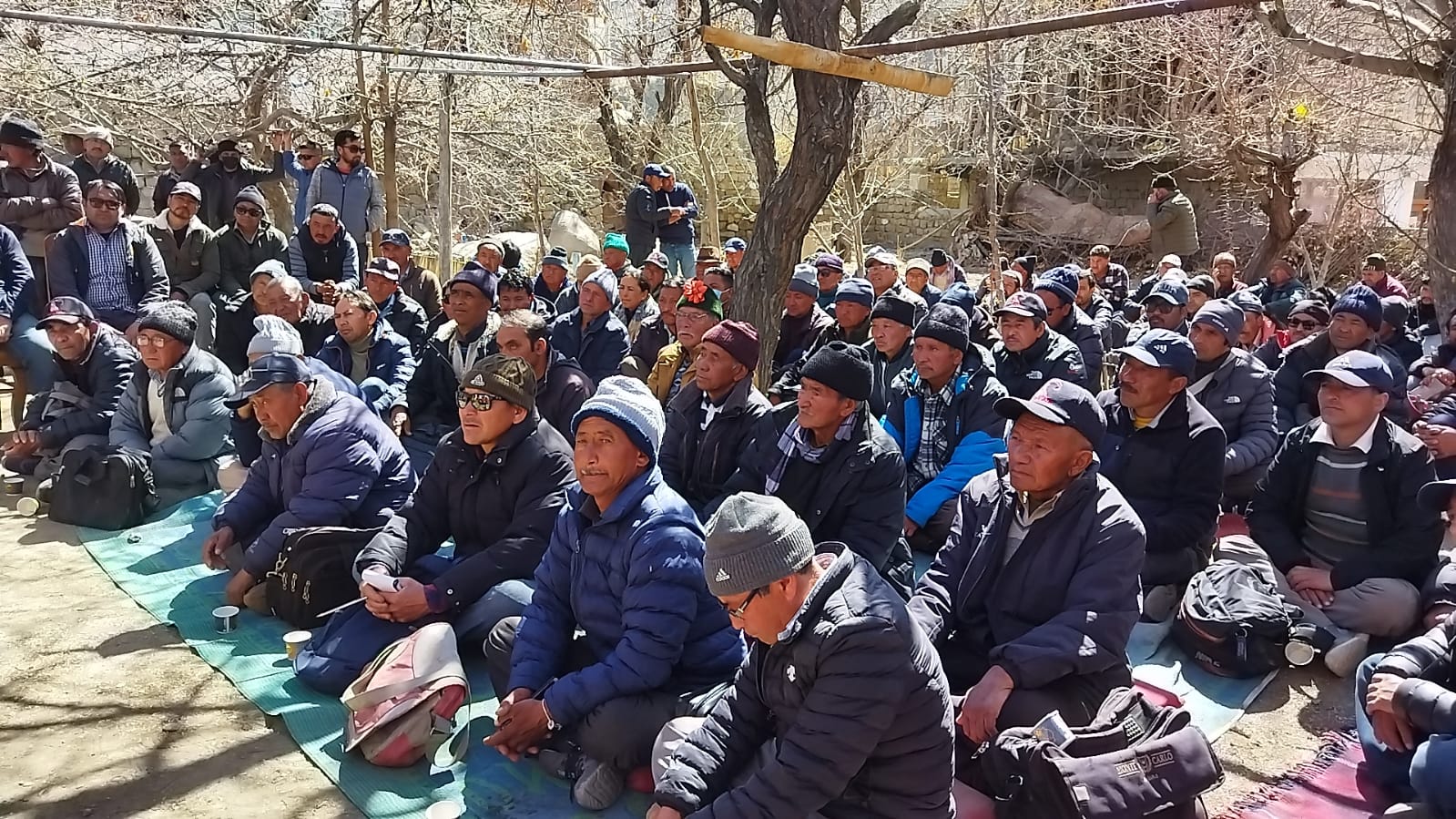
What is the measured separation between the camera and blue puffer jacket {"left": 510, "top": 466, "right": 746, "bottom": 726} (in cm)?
308

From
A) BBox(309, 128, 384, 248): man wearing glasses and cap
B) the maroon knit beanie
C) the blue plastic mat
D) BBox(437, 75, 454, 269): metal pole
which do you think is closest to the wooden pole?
the maroon knit beanie

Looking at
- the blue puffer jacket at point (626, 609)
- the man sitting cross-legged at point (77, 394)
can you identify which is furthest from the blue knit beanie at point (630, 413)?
the man sitting cross-legged at point (77, 394)

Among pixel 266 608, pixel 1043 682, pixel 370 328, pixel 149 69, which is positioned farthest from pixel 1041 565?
pixel 149 69

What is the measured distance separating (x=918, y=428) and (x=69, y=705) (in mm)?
3695

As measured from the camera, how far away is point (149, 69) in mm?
12039

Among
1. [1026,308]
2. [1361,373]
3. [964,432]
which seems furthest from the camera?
[1026,308]

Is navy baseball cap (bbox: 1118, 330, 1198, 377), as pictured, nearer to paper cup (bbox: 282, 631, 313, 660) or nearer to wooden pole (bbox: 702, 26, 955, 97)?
wooden pole (bbox: 702, 26, 955, 97)

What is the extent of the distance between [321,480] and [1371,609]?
4.10m

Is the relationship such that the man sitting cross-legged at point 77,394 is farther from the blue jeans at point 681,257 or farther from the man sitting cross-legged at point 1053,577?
the blue jeans at point 681,257

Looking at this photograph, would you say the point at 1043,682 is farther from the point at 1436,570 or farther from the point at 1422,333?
the point at 1422,333

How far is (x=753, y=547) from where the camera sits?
2.27m

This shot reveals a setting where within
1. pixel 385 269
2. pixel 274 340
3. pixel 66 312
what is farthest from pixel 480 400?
pixel 385 269

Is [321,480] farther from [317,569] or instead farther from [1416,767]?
[1416,767]

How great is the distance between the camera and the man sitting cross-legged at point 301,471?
173 inches
